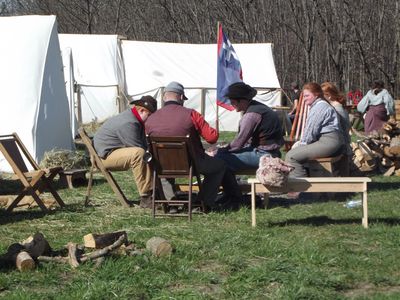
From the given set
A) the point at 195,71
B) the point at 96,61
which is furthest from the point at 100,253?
the point at 195,71

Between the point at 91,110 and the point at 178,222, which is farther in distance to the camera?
the point at 91,110

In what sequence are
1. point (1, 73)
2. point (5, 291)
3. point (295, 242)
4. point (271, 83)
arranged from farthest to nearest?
1. point (271, 83)
2. point (1, 73)
3. point (295, 242)
4. point (5, 291)

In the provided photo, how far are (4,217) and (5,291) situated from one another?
10.6ft

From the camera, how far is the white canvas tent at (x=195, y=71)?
22.3m

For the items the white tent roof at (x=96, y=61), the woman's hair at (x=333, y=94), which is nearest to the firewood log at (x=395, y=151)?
the woman's hair at (x=333, y=94)

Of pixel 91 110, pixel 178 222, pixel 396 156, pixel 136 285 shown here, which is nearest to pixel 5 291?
pixel 136 285

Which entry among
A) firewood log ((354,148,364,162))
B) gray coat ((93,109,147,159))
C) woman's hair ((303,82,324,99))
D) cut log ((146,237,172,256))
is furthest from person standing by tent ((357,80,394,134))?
cut log ((146,237,172,256))

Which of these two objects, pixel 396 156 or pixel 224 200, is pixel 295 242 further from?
pixel 396 156

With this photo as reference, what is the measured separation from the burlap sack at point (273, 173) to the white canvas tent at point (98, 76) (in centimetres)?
1526

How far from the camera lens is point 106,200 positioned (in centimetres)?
944

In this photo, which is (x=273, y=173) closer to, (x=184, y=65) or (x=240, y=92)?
(x=240, y=92)

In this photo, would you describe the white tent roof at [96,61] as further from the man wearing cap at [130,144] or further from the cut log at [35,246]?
the cut log at [35,246]

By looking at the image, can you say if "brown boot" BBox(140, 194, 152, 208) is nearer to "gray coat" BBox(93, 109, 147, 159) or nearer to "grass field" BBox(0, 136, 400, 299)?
"grass field" BBox(0, 136, 400, 299)

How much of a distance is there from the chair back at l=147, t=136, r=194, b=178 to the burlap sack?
105cm
